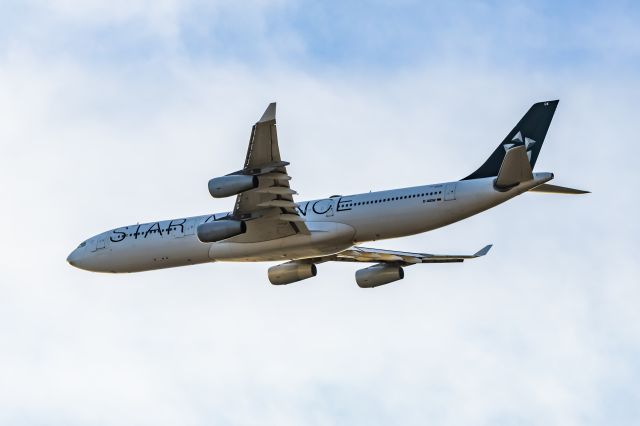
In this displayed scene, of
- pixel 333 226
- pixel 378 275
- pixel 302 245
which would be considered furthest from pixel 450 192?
pixel 378 275

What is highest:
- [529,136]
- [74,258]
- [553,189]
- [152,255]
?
[74,258]

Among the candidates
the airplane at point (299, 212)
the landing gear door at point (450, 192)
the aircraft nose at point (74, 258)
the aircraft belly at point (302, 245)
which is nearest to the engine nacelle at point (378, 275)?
the airplane at point (299, 212)

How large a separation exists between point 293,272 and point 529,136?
12.2 m

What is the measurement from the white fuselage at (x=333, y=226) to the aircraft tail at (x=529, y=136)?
205 centimetres

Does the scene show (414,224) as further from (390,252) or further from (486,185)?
(390,252)

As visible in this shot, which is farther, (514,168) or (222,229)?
(222,229)

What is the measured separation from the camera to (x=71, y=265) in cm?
5553

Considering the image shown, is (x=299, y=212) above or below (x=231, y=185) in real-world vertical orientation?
above

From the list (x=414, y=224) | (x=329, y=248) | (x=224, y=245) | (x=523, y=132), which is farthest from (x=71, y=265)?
(x=523, y=132)

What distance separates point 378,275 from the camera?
183 feet

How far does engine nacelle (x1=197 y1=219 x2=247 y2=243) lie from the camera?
47.8 m

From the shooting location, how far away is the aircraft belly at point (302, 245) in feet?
160

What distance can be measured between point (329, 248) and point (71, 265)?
42.1 ft

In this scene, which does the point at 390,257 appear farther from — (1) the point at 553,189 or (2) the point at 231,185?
(2) the point at 231,185
